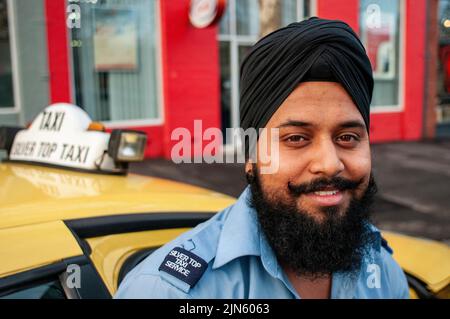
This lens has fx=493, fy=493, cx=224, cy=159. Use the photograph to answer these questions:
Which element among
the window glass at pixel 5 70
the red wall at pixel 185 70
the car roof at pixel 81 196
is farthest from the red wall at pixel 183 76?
the car roof at pixel 81 196

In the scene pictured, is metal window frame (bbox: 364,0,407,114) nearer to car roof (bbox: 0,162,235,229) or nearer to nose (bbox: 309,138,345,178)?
car roof (bbox: 0,162,235,229)

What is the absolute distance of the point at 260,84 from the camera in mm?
1382

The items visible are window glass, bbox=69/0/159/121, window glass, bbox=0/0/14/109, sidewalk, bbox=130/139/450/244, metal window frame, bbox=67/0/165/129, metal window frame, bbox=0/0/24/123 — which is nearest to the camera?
sidewalk, bbox=130/139/450/244

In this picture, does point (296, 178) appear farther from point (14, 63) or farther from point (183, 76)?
point (183, 76)

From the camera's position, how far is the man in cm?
130

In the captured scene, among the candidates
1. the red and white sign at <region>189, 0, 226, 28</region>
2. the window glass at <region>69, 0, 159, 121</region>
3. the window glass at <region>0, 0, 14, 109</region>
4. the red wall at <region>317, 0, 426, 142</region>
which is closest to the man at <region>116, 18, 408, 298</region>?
the red and white sign at <region>189, 0, 226, 28</region>

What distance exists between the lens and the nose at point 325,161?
4.26 ft

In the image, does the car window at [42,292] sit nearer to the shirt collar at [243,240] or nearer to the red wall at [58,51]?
the shirt collar at [243,240]

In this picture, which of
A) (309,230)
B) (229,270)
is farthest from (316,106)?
(229,270)

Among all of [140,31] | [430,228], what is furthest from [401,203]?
[140,31]

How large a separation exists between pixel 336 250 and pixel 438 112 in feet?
36.5

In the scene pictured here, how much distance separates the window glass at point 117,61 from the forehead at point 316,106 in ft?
22.7

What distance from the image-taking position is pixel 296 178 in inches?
52.6

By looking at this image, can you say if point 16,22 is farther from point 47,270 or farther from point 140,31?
point 47,270
